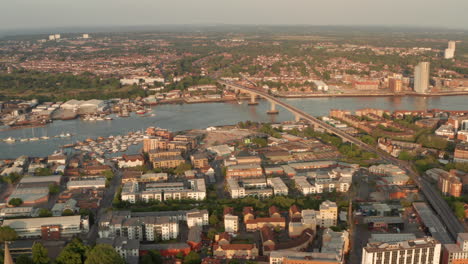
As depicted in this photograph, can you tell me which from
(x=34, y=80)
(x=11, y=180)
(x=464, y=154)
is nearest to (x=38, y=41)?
(x=34, y=80)

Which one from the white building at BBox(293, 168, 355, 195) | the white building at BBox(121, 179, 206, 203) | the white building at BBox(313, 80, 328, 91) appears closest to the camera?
the white building at BBox(121, 179, 206, 203)

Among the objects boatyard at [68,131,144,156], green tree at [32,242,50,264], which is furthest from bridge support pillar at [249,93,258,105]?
green tree at [32,242,50,264]

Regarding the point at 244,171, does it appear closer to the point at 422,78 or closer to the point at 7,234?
the point at 7,234

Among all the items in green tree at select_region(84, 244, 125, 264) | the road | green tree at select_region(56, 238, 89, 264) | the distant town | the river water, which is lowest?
the river water

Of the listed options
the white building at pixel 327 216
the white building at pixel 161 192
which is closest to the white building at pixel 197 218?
the white building at pixel 161 192

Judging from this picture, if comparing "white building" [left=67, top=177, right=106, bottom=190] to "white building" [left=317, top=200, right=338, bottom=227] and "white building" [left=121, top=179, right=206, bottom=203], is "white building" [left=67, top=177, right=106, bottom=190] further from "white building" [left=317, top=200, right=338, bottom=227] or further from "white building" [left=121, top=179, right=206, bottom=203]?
"white building" [left=317, top=200, right=338, bottom=227]

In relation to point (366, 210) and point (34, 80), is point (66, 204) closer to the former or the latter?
point (366, 210)

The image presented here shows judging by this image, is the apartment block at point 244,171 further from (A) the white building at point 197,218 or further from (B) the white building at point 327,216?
(B) the white building at point 327,216
